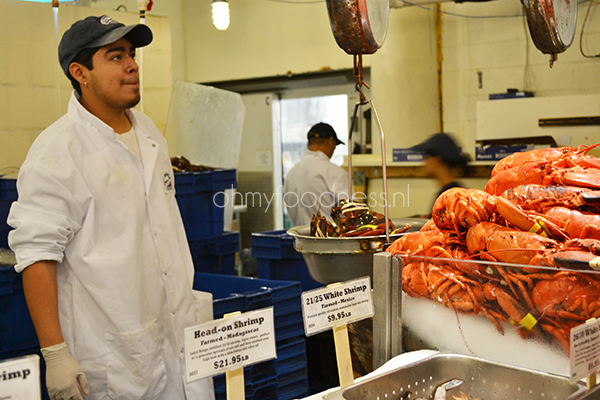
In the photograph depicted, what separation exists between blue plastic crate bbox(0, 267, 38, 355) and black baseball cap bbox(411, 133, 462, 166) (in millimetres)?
2362

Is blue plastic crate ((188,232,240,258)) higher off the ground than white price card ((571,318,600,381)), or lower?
lower

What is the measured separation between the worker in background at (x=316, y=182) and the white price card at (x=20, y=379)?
359 cm

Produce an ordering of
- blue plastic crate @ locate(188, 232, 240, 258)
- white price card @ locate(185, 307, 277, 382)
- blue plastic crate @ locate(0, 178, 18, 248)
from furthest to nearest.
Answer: blue plastic crate @ locate(188, 232, 240, 258), blue plastic crate @ locate(0, 178, 18, 248), white price card @ locate(185, 307, 277, 382)

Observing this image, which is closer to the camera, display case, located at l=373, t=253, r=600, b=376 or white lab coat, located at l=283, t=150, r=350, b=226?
display case, located at l=373, t=253, r=600, b=376

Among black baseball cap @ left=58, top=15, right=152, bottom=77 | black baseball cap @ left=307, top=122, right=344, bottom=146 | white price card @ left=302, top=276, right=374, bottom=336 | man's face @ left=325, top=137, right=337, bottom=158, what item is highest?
black baseball cap @ left=58, top=15, right=152, bottom=77

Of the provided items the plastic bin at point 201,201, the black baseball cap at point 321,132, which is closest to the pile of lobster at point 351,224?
the plastic bin at point 201,201

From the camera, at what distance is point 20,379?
0.79 m

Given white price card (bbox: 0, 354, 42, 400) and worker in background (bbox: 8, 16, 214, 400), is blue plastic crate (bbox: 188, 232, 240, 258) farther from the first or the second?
white price card (bbox: 0, 354, 42, 400)

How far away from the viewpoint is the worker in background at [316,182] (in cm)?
444

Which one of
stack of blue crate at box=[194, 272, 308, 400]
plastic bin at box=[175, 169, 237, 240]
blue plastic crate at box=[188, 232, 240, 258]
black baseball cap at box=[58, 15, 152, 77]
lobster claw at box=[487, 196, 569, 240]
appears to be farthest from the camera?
blue plastic crate at box=[188, 232, 240, 258]

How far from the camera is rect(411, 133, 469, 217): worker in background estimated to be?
342cm

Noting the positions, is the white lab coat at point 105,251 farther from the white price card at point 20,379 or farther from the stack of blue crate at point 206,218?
the stack of blue crate at point 206,218

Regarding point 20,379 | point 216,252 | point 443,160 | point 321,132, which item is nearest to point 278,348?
point 216,252

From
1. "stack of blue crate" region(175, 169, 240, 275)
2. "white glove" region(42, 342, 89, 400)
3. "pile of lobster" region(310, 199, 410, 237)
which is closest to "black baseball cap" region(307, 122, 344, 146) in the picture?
"stack of blue crate" region(175, 169, 240, 275)
